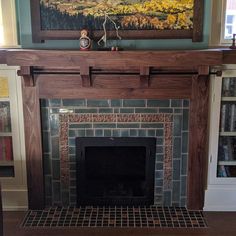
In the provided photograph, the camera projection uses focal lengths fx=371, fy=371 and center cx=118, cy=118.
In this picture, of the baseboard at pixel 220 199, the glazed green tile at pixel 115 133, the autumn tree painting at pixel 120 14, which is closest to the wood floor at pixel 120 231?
the baseboard at pixel 220 199

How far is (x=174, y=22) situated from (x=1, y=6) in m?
1.32

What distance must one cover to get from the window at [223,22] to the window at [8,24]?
5.03 feet

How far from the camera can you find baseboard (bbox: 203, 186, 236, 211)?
300 cm

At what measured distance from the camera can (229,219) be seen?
114 inches

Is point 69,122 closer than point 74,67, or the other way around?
point 74,67

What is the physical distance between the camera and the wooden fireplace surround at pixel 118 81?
260cm

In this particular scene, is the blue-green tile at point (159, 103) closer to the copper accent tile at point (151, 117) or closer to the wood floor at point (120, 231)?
the copper accent tile at point (151, 117)

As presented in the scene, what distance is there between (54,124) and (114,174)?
65 centimetres

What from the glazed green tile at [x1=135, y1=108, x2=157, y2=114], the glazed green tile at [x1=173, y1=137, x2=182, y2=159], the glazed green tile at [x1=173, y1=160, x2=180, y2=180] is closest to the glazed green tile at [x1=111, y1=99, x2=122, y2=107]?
the glazed green tile at [x1=135, y1=108, x2=157, y2=114]

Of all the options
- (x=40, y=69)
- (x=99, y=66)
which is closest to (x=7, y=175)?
(x=40, y=69)

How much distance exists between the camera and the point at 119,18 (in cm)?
276

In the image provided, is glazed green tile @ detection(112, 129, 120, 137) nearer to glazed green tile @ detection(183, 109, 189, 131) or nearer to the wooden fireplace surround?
A: the wooden fireplace surround

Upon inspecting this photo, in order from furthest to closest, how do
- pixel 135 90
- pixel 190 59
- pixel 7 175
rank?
1. pixel 7 175
2. pixel 135 90
3. pixel 190 59

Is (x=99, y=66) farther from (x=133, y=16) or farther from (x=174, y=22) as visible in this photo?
(x=174, y=22)
